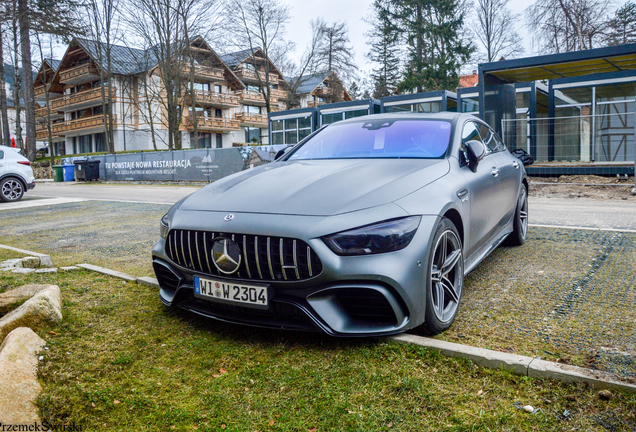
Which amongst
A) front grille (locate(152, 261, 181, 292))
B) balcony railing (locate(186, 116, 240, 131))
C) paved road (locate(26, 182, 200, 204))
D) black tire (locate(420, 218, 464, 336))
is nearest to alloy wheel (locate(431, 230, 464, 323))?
black tire (locate(420, 218, 464, 336))

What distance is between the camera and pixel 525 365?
8.35 feet

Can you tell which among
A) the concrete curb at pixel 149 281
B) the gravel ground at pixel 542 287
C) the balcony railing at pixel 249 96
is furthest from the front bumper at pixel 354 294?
the balcony railing at pixel 249 96

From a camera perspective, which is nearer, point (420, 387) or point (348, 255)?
point (420, 387)

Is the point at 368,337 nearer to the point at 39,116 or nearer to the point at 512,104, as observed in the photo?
the point at 512,104

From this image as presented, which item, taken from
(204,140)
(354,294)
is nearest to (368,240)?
(354,294)

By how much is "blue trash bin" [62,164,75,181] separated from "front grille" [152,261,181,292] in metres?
31.5

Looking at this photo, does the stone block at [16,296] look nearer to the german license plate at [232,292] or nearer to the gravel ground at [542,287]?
the gravel ground at [542,287]

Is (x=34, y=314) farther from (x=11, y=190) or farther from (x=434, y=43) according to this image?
(x=434, y=43)

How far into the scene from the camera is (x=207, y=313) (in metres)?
3.16

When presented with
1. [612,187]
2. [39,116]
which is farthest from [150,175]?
[39,116]

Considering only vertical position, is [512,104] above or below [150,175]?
above

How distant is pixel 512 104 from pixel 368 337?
16.4 metres

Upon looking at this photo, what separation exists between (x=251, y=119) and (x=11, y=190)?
4677 cm

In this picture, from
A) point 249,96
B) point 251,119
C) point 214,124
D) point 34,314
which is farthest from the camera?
point 251,119
